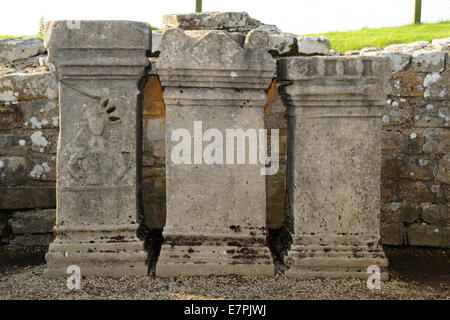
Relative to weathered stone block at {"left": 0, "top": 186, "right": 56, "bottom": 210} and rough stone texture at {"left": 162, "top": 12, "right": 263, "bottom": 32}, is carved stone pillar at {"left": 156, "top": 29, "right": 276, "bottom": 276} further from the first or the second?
weathered stone block at {"left": 0, "top": 186, "right": 56, "bottom": 210}

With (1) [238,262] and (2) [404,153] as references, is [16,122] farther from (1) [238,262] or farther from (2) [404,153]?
(2) [404,153]

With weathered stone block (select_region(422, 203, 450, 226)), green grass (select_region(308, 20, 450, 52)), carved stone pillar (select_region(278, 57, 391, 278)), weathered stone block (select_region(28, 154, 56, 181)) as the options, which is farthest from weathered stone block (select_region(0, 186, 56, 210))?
green grass (select_region(308, 20, 450, 52))

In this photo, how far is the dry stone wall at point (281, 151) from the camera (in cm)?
371

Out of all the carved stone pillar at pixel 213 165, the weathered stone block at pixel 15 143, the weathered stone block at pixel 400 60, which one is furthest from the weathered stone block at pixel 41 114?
the weathered stone block at pixel 400 60

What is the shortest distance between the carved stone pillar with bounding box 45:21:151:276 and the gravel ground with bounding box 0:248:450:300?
13cm

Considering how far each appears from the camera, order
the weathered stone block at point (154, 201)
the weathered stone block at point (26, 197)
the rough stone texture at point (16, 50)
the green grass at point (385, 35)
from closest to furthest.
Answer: the weathered stone block at point (154, 201)
the weathered stone block at point (26, 197)
the rough stone texture at point (16, 50)
the green grass at point (385, 35)

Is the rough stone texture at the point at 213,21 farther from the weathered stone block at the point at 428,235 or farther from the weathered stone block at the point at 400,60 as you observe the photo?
the weathered stone block at the point at 428,235

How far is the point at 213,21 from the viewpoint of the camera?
13.5 feet

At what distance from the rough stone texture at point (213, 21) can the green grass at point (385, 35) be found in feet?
9.03

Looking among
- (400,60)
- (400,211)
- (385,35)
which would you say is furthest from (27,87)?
(385,35)

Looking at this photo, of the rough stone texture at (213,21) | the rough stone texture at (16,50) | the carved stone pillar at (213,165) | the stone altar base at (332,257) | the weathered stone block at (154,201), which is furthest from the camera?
the rough stone texture at (16,50)

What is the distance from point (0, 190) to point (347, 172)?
2.71 m

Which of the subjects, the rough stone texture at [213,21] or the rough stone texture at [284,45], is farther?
the rough stone texture at [213,21]

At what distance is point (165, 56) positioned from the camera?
293 centimetres
